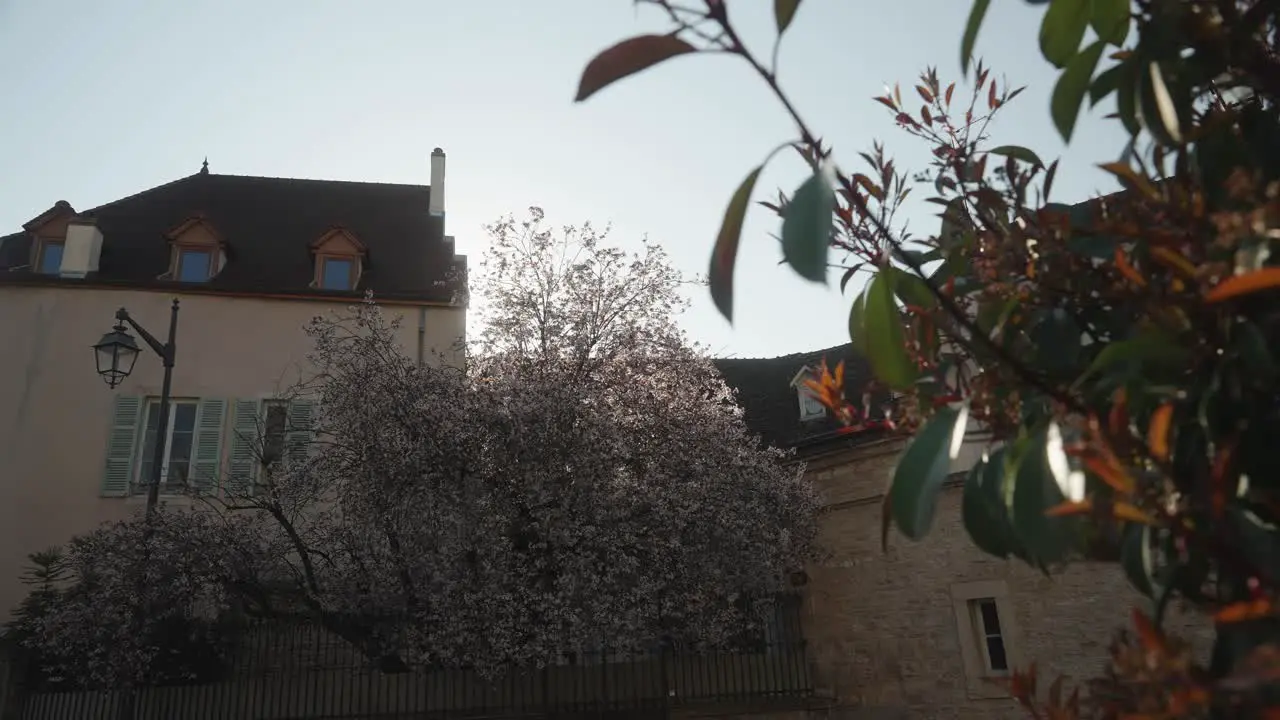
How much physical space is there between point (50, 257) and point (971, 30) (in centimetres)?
1894

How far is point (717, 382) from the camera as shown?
1514 cm

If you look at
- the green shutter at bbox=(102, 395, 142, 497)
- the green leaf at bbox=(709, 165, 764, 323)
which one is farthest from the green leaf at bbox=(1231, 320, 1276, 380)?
the green shutter at bbox=(102, 395, 142, 497)

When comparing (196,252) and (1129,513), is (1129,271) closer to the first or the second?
(1129,513)

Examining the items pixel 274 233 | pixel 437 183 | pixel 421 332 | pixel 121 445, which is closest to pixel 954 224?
pixel 421 332

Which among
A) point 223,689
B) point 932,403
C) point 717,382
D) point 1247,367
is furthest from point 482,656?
point 1247,367

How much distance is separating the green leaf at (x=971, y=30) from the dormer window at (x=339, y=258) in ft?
55.5

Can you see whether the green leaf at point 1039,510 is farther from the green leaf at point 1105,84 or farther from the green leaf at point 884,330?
the green leaf at point 1105,84

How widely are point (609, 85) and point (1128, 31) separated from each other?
1.32 metres

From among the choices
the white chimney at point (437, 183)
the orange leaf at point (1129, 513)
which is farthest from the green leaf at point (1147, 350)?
the white chimney at point (437, 183)

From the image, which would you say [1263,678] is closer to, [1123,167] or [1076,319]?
[1123,167]

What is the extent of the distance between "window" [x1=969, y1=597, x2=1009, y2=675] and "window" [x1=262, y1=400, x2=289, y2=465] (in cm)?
1060

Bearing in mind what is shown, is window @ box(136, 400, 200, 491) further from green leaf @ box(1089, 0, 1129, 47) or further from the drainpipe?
green leaf @ box(1089, 0, 1129, 47)

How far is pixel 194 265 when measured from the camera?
17.5m

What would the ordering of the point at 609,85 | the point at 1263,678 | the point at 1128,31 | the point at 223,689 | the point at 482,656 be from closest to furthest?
1. the point at 1263,678
2. the point at 609,85
3. the point at 1128,31
4. the point at 482,656
5. the point at 223,689
